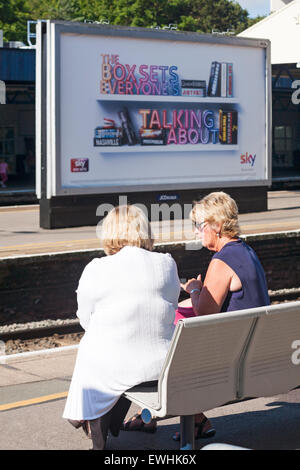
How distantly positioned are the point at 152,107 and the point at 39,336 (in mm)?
9426

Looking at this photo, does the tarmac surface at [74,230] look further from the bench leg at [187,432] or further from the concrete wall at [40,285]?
the bench leg at [187,432]

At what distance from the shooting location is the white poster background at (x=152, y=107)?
16.9 m

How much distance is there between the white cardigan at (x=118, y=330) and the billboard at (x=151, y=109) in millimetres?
11932

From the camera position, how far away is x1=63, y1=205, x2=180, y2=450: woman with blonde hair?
486cm

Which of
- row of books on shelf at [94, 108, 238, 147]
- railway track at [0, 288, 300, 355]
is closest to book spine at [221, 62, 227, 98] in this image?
Result: row of books on shelf at [94, 108, 238, 147]

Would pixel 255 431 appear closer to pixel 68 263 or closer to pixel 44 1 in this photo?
pixel 68 263

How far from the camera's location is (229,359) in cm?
508

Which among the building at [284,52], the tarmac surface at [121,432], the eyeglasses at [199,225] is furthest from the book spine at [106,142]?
the building at [284,52]

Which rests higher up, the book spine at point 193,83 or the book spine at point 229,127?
the book spine at point 193,83

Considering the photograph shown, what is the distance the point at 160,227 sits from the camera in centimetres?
1603

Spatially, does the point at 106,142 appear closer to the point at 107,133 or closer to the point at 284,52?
the point at 107,133

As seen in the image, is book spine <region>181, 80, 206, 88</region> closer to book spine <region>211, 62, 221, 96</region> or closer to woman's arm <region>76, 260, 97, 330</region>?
book spine <region>211, 62, 221, 96</region>

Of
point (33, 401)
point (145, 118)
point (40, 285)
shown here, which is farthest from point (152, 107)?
point (33, 401)

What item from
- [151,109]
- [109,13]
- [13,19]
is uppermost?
[109,13]
